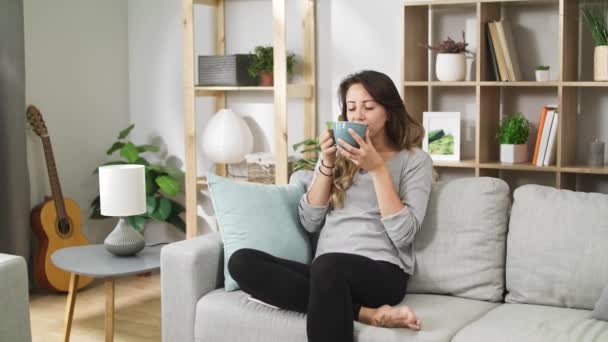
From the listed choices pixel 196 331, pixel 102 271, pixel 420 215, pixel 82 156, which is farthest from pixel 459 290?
pixel 82 156

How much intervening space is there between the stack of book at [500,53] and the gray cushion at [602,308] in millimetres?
1401

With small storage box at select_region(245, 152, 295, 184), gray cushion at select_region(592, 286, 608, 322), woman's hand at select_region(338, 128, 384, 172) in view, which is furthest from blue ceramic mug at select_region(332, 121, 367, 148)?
small storage box at select_region(245, 152, 295, 184)

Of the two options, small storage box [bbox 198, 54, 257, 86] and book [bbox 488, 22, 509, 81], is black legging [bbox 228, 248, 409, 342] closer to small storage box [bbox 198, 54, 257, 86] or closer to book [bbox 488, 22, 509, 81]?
book [bbox 488, 22, 509, 81]

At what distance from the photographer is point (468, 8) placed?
3771 mm

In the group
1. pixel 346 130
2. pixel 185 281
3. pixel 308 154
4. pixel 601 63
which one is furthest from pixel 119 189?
pixel 601 63

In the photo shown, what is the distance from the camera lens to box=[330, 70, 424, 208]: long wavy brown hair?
2.71 m

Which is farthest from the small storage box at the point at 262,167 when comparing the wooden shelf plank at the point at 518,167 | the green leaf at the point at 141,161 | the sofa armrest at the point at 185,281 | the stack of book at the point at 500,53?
the sofa armrest at the point at 185,281

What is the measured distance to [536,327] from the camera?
2.31 meters

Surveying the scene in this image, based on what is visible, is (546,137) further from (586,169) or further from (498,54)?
(498,54)

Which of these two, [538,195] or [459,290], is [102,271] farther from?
[538,195]

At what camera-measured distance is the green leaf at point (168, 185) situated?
447 centimetres

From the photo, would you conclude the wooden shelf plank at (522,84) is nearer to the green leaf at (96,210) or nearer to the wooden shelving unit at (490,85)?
the wooden shelving unit at (490,85)

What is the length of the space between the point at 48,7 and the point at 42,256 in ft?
4.52

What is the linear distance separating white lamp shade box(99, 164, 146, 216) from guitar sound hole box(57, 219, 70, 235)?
1.18 metres
